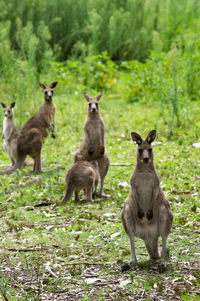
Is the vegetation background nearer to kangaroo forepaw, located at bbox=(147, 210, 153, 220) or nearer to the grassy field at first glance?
the grassy field

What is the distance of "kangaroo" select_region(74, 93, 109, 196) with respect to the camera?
6.64 metres

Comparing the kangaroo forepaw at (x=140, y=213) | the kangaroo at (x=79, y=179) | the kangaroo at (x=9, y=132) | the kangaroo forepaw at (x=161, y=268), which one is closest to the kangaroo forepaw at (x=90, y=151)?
the kangaroo at (x=79, y=179)

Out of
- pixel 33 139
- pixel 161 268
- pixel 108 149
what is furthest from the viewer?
pixel 108 149

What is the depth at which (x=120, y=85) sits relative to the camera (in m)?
11.3

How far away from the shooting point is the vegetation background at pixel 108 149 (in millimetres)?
3873

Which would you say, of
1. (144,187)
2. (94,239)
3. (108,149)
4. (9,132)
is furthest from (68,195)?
(108,149)

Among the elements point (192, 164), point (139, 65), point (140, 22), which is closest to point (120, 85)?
point (139, 65)

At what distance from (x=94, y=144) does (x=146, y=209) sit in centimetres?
283

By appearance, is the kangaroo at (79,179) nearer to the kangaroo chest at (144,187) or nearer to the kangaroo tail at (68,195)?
the kangaroo tail at (68,195)

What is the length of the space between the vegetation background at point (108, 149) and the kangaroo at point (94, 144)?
13.4 inches

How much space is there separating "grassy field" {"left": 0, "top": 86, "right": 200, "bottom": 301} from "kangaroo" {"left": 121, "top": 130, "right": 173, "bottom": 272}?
25cm

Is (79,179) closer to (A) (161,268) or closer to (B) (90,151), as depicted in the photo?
(B) (90,151)

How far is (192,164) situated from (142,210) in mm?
3483

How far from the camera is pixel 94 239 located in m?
4.81
